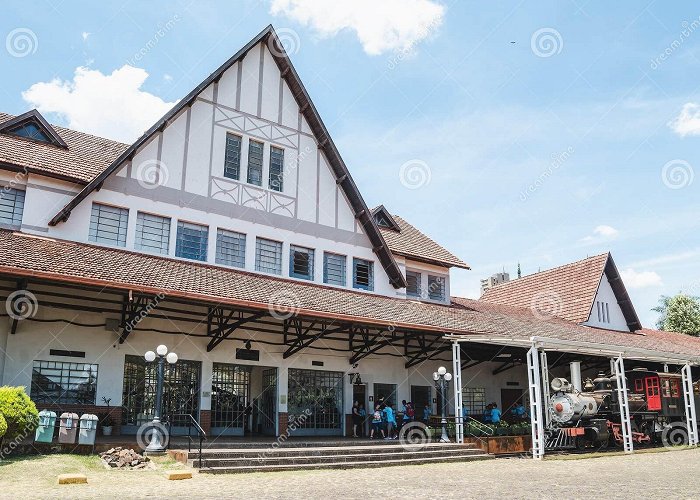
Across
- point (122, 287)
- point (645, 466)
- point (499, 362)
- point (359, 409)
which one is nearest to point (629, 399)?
point (499, 362)

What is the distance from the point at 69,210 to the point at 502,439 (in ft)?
45.3

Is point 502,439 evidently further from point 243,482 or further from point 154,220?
point 154,220

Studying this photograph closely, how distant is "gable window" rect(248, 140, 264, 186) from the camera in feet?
69.1

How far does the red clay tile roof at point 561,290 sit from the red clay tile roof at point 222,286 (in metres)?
Result: 5.56

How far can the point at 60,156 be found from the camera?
1916 cm

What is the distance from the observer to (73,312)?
1658 centimetres

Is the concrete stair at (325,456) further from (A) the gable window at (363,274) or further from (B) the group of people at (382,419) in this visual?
(A) the gable window at (363,274)

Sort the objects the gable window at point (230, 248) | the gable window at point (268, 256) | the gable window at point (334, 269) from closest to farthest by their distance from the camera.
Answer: the gable window at point (230, 248) → the gable window at point (268, 256) → the gable window at point (334, 269)

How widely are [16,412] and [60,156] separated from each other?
883 centimetres

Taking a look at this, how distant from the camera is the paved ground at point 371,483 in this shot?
10.6 meters

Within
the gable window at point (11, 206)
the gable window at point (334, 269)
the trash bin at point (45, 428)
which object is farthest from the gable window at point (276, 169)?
the trash bin at point (45, 428)

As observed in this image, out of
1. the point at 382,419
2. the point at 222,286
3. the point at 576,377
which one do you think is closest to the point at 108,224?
the point at 222,286

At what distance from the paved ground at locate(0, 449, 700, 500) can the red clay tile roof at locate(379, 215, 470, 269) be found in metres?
10.4

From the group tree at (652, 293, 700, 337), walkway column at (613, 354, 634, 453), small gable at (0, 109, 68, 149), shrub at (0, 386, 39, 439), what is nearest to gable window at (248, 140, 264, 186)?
small gable at (0, 109, 68, 149)
